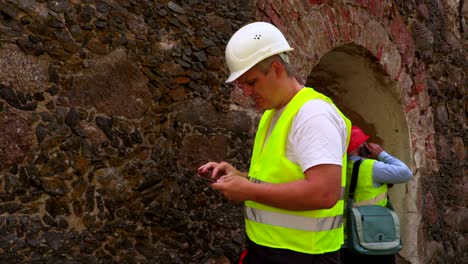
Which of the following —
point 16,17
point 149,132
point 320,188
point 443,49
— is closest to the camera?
point 320,188

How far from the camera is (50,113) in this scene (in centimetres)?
216

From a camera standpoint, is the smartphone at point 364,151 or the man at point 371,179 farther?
the smartphone at point 364,151

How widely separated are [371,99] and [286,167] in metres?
3.26

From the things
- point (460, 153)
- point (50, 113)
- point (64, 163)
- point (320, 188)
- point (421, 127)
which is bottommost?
point (460, 153)

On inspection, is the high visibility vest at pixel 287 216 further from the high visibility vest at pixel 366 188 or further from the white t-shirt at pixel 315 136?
the high visibility vest at pixel 366 188

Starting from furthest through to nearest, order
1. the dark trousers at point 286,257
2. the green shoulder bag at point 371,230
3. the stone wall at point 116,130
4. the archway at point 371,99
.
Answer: the archway at point 371,99
the green shoulder bag at point 371,230
the stone wall at point 116,130
the dark trousers at point 286,257

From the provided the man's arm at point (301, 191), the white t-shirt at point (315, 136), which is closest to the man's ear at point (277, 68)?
the white t-shirt at point (315, 136)

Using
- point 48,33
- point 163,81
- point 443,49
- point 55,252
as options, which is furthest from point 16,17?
point 443,49

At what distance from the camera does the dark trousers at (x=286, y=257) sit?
5.32 ft

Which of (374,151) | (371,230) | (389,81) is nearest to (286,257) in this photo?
(371,230)

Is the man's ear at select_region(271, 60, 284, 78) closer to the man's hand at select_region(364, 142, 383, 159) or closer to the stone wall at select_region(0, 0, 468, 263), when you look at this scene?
the stone wall at select_region(0, 0, 468, 263)

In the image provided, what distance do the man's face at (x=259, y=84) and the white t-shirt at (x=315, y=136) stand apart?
0.52ft

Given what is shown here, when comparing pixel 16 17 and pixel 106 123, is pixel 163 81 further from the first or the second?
pixel 16 17

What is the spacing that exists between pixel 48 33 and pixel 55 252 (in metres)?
0.91
